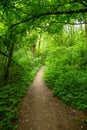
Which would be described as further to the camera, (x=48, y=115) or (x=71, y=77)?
(x=71, y=77)

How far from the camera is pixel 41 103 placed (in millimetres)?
10164

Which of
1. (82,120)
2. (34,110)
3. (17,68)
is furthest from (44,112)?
(17,68)

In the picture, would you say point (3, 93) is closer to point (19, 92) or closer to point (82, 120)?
point (19, 92)

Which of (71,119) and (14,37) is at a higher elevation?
(14,37)

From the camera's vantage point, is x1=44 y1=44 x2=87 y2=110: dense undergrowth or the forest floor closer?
the forest floor

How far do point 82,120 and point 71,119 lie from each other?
0.50 m

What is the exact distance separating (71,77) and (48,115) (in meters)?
4.54

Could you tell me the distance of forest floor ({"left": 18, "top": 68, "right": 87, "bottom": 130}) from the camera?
23.9 feet

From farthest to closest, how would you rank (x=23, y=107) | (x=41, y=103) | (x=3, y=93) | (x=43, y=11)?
(x=3, y=93), (x=41, y=103), (x=23, y=107), (x=43, y=11)

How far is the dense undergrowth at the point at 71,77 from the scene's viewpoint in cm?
976

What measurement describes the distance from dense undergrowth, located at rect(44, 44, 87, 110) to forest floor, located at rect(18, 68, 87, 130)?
22.5 inches

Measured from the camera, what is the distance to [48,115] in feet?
27.5

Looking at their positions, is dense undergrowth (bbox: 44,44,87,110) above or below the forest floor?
above

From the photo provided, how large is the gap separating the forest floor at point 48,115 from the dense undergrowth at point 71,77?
1.87ft
